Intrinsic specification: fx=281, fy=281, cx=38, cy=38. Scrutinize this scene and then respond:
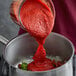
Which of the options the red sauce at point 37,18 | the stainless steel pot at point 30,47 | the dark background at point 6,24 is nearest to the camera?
the red sauce at point 37,18

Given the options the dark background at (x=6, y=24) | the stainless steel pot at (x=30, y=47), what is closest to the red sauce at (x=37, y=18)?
the stainless steel pot at (x=30, y=47)

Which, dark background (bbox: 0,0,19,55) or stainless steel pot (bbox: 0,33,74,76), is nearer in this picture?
stainless steel pot (bbox: 0,33,74,76)

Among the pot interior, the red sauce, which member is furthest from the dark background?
the red sauce

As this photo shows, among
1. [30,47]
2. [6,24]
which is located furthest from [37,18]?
[6,24]

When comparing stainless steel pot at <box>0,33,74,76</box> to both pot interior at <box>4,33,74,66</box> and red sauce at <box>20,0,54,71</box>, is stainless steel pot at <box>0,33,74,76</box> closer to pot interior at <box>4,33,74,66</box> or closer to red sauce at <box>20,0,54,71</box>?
pot interior at <box>4,33,74,66</box>

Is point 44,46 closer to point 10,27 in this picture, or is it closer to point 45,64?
point 45,64

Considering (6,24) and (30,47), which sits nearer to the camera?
(30,47)

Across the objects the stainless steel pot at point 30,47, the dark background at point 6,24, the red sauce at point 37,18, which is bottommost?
the stainless steel pot at point 30,47

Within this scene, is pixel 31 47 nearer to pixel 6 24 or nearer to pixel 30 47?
pixel 30 47

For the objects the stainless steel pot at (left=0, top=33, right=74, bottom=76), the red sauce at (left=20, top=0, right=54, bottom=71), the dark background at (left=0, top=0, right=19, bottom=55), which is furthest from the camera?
the dark background at (left=0, top=0, right=19, bottom=55)

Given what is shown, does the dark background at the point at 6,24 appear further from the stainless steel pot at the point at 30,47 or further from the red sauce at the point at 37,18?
the red sauce at the point at 37,18

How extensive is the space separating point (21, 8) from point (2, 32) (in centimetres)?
85

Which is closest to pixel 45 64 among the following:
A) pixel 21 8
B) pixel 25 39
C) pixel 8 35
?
pixel 25 39

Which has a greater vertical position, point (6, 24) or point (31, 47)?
point (6, 24)
